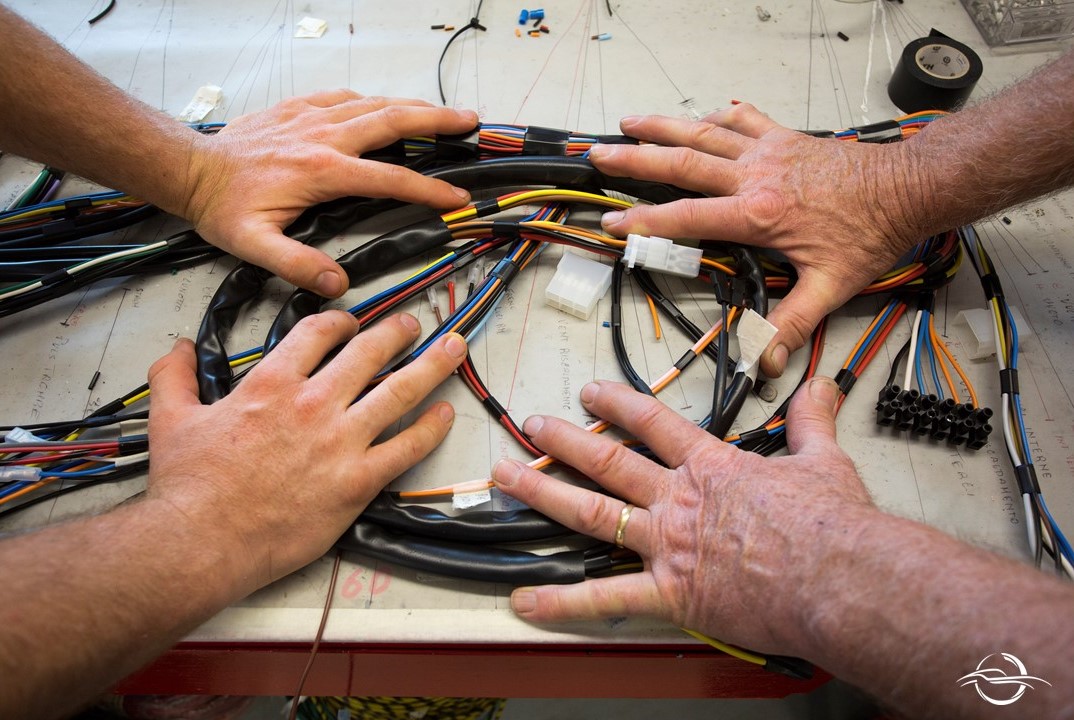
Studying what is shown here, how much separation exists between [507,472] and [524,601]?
0.61 feet

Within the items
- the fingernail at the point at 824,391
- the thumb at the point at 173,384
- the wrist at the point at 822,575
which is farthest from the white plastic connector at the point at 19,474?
the fingernail at the point at 824,391

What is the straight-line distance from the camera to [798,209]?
117cm

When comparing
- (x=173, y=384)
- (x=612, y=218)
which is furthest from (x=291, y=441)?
(x=612, y=218)

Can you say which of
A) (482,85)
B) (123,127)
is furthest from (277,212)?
(482,85)

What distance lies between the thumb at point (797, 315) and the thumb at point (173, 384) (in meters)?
0.94

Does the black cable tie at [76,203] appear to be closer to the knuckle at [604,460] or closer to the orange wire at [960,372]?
the knuckle at [604,460]

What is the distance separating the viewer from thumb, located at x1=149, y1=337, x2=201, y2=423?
1008mm

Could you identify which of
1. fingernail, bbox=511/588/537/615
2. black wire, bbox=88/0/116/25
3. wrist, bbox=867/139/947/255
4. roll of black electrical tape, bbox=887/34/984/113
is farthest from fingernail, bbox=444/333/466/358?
black wire, bbox=88/0/116/25

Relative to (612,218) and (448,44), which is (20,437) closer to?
(612,218)

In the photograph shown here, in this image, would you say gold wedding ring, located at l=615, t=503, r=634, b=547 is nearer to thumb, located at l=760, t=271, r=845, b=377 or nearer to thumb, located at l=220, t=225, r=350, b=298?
thumb, located at l=760, t=271, r=845, b=377

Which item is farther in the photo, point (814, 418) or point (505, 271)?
point (505, 271)

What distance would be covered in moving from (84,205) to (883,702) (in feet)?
5.31

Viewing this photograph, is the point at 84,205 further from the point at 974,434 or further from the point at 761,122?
the point at 974,434

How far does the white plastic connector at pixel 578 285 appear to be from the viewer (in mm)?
1229
